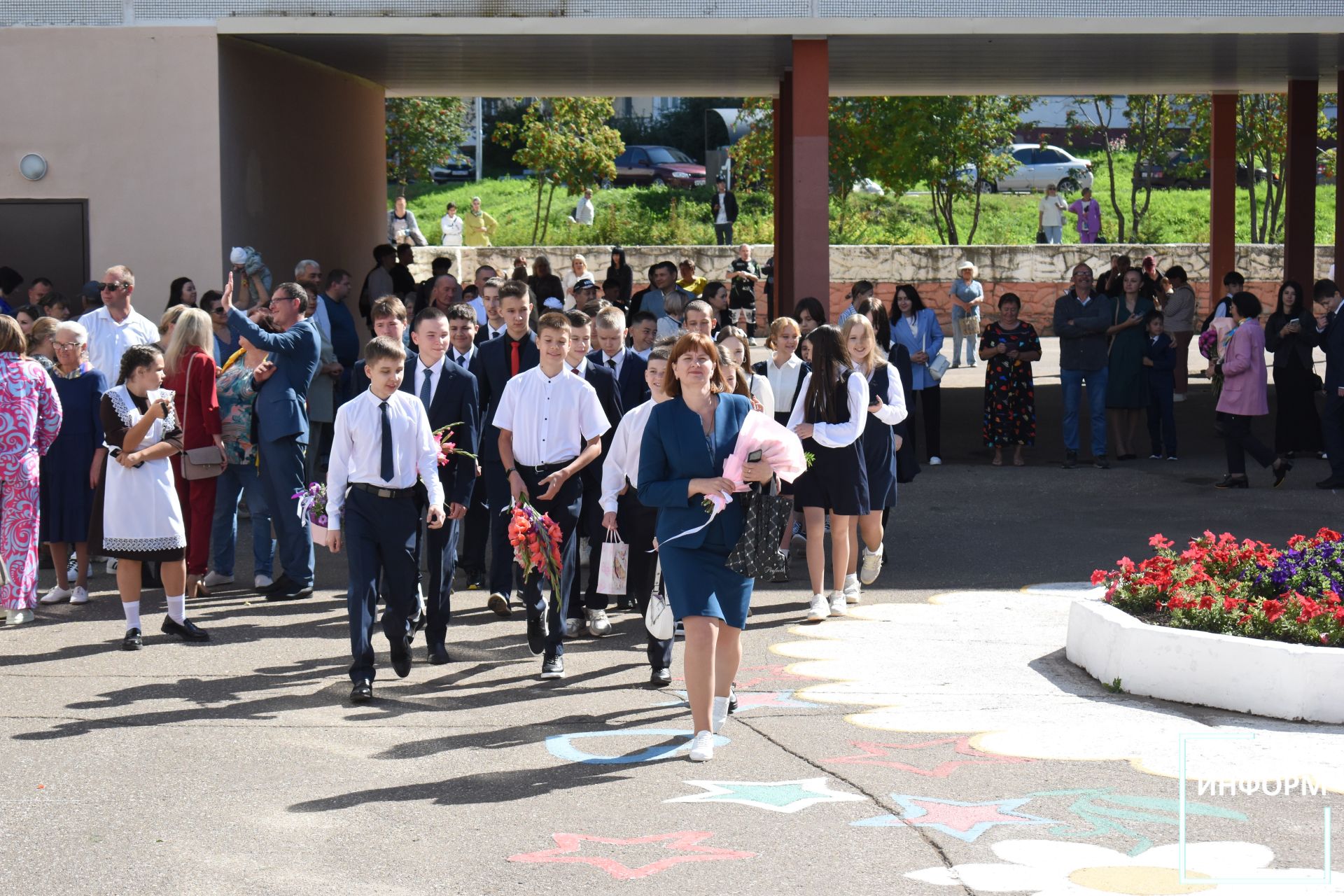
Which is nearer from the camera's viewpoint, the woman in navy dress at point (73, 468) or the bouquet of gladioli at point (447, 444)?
the bouquet of gladioli at point (447, 444)

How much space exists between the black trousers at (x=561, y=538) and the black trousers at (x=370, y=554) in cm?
69

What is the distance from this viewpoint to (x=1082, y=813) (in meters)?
5.84

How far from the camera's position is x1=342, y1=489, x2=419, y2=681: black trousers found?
24.9 ft

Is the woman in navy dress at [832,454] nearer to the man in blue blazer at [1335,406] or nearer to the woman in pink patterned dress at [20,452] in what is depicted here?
the woman in pink patterned dress at [20,452]

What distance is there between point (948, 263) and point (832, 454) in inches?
895

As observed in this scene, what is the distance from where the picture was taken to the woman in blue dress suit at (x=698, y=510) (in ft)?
21.7

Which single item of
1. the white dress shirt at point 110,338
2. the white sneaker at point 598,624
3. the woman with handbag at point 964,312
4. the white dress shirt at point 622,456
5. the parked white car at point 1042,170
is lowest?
the white sneaker at point 598,624

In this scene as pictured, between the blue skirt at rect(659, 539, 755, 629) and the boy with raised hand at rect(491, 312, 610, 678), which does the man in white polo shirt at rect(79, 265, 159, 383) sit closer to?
the boy with raised hand at rect(491, 312, 610, 678)

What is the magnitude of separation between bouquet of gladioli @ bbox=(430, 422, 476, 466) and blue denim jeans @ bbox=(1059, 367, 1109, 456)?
319 inches

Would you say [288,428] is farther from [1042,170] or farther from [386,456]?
[1042,170]

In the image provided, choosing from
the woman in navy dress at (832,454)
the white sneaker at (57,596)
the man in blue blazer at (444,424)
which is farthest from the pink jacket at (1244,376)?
the white sneaker at (57,596)

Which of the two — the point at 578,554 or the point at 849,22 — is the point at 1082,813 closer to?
the point at 578,554

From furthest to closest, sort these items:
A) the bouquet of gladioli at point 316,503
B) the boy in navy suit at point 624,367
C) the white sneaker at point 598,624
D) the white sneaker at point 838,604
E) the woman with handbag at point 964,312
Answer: the woman with handbag at point 964,312 < the white sneaker at point 838,604 < the boy in navy suit at point 624,367 < the white sneaker at point 598,624 < the bouquet of gladioli at point 316,503

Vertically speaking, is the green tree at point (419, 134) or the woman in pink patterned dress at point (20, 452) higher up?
the green tree at point (419, 134)
